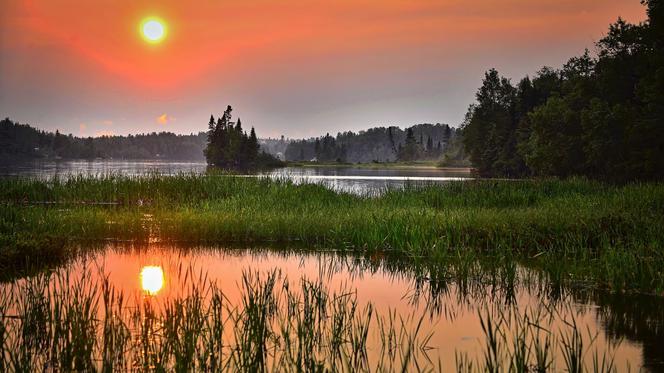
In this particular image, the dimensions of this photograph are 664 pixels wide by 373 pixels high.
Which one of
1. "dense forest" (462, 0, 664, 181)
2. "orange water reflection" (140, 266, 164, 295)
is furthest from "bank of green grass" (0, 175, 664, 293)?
"dense forest" (462, 0, 664, 181)

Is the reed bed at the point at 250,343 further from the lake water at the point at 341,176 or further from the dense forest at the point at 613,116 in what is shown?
the dense forest at the point at 613,116

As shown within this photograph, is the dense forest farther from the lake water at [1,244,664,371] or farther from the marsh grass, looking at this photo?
the marsh grass

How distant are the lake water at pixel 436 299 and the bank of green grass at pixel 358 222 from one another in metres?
1.18

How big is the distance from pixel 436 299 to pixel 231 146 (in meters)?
138

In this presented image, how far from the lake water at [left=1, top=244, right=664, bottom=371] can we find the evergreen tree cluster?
130 m

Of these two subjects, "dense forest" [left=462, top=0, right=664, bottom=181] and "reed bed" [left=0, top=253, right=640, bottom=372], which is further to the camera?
"dense forest" [left=462, top=0, right=664, bottom=181]

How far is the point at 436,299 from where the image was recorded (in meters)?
14.3

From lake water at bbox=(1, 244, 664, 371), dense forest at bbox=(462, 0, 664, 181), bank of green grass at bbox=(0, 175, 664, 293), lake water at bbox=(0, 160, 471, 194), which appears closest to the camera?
lake water at bbox=(1, 244, 664, 371)

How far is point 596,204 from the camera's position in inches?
1090

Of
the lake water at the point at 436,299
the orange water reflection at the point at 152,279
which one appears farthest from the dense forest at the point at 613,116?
the orange water reflection at the point at 152,279

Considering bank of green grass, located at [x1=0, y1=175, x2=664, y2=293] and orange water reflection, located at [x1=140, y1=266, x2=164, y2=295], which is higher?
bank of green grass, located at [x1=0, y1=175, x2=664, y2=293]

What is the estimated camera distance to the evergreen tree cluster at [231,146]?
5906 inches

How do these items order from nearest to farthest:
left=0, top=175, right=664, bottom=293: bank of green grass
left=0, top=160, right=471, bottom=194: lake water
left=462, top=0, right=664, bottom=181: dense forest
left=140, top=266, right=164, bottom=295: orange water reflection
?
left=140, top=266, right=164, bottom=295: orange water reflection < left=0, top=175, right=664, bottom=293: bank of green grass < left=462, top=0, right=664, bottom=181: dense forest < left=0, top=160, right=471, bottom=194: lake water

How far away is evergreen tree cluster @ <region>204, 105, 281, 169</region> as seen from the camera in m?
150
